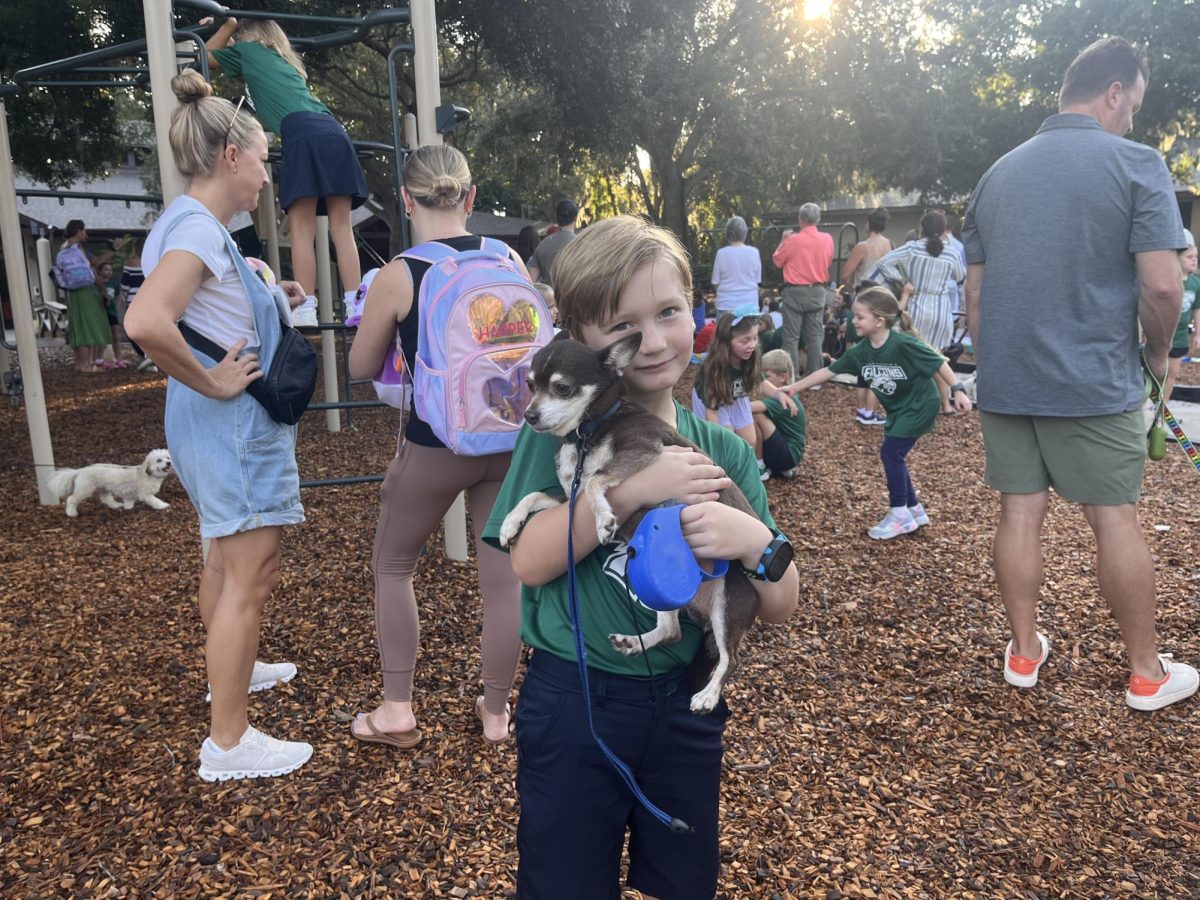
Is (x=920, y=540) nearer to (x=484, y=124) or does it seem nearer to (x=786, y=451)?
(x=786, y=451)

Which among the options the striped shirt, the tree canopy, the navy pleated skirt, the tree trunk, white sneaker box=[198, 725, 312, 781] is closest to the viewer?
white sneaker box=[198, 725, 312, 781]

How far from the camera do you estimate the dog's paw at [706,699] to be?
5.52 ft

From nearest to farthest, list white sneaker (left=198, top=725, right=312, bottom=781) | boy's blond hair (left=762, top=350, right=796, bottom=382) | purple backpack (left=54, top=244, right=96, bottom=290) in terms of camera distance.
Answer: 1. white sneaker (left=198, top=725, right=312, bottom=781)
2. boy's blond hair (left=762, top=350, right=796, bottom=382)
3. purple backpack (left=54, top=244, right=96, bottom=290)

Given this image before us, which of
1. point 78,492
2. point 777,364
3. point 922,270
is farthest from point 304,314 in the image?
→ point 922,270

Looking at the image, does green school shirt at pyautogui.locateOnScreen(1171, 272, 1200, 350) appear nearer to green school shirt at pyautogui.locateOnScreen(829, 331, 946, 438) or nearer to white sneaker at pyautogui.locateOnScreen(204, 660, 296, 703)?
green school shirt at pyautogui.locateOnScreen(829, 331, 946, 438)

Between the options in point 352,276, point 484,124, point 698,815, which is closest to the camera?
point 698,815

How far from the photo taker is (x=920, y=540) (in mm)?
5520

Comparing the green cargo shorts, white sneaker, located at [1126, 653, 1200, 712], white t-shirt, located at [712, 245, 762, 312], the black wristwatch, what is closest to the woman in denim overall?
the black wristwatch

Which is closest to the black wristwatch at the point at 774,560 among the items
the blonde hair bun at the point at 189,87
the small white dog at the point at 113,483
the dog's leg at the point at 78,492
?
the blonde hair bun at the point at 189,87

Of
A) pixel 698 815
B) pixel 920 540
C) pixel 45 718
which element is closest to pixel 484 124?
pixel 920 540

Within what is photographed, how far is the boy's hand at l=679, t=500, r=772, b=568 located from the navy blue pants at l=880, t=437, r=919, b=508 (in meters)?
4.29

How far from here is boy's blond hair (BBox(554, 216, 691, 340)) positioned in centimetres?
165

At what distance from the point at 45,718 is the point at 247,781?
1.06 metres

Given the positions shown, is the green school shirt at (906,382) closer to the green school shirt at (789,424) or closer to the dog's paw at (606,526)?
the green school shirt at (789,424)
